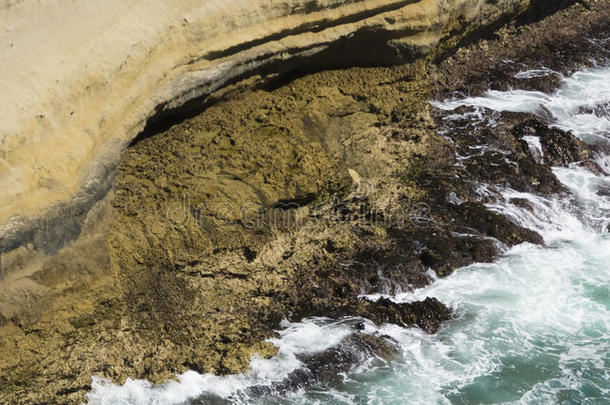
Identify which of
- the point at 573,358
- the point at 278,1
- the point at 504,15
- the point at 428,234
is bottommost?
the point at 573,358

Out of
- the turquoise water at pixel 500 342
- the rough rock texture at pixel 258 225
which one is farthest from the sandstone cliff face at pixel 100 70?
the turquoise water at pixel 500 342

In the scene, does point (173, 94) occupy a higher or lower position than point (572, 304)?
higher

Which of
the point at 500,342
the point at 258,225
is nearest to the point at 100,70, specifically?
the point at 258,225

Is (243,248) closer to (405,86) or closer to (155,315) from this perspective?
(155,315)

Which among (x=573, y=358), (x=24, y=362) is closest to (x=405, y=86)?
(x=573, y=358)

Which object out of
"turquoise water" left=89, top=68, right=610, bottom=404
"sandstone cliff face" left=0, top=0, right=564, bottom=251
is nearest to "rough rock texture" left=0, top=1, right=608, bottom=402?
"sandstone cliff face" left=0, top=0, right=564, bottom=251

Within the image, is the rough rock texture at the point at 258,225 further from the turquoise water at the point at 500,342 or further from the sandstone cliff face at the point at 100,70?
the turquoise water at the point at 500,342

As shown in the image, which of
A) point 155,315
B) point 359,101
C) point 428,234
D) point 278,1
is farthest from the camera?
point 359,101

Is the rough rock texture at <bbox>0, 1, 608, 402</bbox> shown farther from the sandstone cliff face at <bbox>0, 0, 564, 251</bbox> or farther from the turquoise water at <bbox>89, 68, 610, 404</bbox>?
the turquoise water at <bbox>89, 68, 610, 404</bbox>
